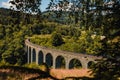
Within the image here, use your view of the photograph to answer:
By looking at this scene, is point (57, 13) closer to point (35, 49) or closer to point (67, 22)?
point (67, 22)

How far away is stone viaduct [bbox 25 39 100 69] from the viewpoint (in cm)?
6412

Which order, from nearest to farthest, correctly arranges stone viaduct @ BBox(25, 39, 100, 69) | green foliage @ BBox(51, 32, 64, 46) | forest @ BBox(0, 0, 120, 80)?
forest @ BBox(0, 0, 120, 80) < stone viaduct @ BBox(25, 39, 100, 69) < green foliage @ BBox(51, 32, 64, 46)

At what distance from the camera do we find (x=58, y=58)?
2852 inches

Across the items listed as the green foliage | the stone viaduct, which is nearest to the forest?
the stone viaduct

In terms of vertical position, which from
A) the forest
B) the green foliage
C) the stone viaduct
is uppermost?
the forest

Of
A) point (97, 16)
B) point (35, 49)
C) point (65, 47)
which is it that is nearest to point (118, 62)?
point (97, 16)

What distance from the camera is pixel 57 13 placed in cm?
1184

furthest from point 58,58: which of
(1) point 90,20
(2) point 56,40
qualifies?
(1) point 90,20

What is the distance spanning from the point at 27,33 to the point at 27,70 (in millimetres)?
111477

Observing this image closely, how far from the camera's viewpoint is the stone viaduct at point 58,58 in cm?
6412

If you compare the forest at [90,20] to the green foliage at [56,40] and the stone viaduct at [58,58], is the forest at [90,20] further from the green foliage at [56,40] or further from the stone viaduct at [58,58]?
the green foliage at [56,40]

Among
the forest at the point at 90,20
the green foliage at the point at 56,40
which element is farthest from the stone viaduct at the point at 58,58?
the forest at the point at 90,20

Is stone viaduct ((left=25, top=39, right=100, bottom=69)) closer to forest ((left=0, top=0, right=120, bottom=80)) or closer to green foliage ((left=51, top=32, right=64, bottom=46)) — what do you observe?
green foliage ((left=51, top=32, right=64, bottom=46))

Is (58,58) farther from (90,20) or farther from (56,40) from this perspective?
(90,20)
